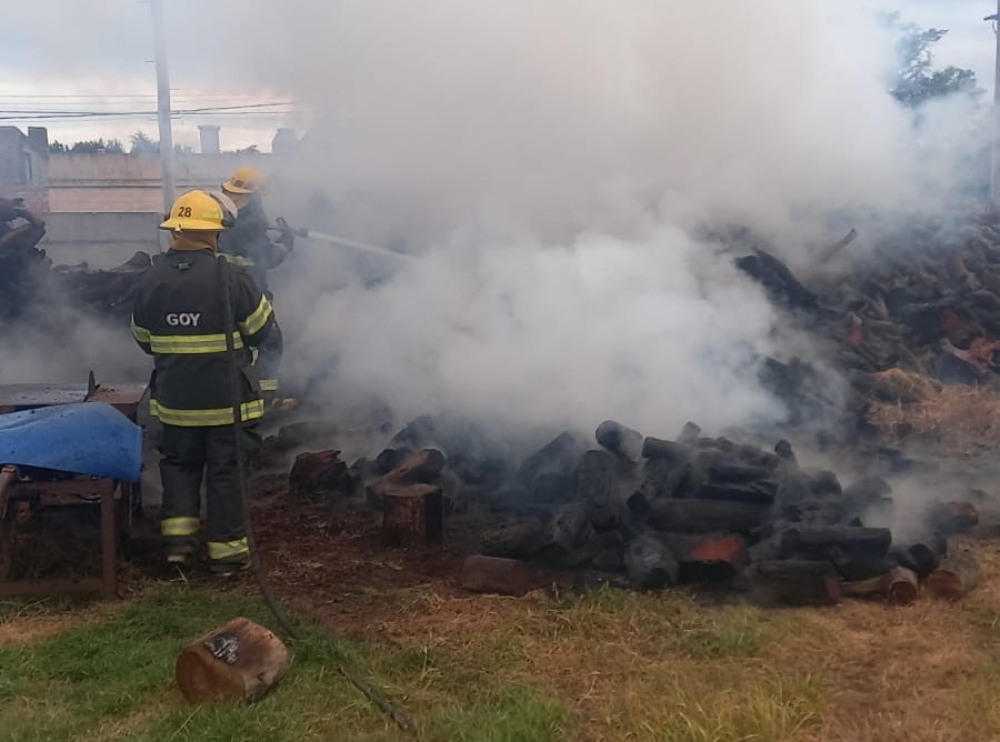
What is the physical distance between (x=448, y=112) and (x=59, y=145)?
34.9 metres

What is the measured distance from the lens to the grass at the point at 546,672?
129 inches

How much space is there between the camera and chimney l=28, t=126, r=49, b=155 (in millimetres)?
29125

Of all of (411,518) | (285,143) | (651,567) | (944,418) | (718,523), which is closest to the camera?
(651,567)

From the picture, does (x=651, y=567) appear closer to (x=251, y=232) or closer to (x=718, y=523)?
(x=718, y=523)

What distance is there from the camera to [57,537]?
194 inches

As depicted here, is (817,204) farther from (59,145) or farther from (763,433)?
(59,145)

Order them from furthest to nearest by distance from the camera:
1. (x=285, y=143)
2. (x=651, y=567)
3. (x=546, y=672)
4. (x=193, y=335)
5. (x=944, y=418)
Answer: (x=285, y=143), (x=944, y=418), (x=193, y=335), (x=651, y=567), (x=546, y=672)

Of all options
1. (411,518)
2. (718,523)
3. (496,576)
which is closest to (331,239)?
(411,518)

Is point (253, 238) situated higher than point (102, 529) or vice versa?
point (253, 238)

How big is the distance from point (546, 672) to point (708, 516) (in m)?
1.47

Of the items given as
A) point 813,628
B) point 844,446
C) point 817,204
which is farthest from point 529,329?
point 817,204

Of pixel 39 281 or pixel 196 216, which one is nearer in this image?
pixel 196 216

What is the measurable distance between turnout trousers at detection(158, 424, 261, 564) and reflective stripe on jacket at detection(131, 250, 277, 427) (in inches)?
4.1

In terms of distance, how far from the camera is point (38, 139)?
29.4 m
